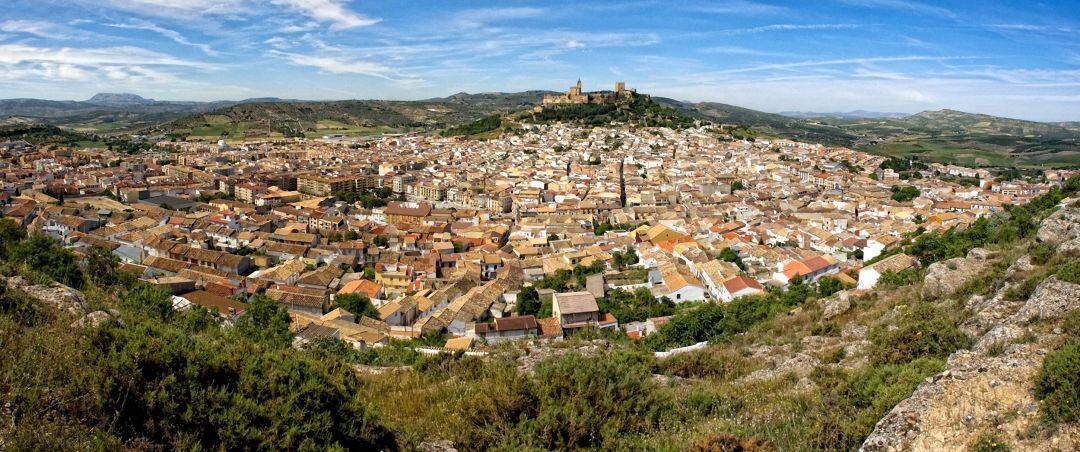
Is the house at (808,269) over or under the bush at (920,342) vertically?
under

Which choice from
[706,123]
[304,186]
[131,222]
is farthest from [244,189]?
[706,123]

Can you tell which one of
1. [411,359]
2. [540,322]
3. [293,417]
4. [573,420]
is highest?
[293,417]

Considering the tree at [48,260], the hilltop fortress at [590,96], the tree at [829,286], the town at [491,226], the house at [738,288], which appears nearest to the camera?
the tree at [48,260]

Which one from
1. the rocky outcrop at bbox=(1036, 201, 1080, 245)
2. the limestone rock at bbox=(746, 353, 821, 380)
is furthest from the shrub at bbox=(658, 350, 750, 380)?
the rocky outcrop at bbox=(1036, 201, 1080, 245)

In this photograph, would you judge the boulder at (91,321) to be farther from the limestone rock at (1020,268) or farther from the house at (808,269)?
the house at (808,269)

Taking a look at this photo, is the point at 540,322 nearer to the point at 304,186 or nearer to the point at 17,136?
the point at 304,186

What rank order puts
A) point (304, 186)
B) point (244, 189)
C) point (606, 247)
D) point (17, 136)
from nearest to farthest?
point (606, 247) < point (244, 189) < point (304, 186) < point (17, 136)

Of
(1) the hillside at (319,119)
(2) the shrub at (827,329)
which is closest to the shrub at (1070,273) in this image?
(2) the shrub at (827,329)
